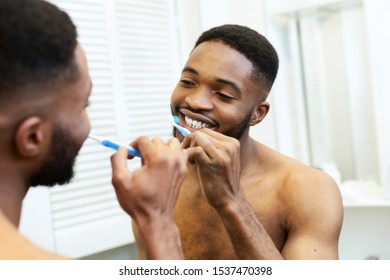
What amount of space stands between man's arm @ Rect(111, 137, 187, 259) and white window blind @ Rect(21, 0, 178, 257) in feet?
2.69

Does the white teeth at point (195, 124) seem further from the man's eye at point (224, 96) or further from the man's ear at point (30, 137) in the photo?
the man's ear at point (30, 137)

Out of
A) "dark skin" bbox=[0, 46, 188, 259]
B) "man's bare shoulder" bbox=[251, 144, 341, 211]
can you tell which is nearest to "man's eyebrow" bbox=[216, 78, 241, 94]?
"man's bare shoulder" bbox=[251, 144, 341, 211]

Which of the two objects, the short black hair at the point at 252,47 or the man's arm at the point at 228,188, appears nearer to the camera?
the man's arm at the point at 228,188

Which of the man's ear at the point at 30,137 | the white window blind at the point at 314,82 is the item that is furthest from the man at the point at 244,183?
the white window blind at the point at 314,82

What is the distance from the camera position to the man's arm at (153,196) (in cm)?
65

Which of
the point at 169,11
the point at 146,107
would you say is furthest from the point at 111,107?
the point at 169,11

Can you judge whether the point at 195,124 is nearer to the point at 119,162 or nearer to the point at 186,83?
the point at 186,83

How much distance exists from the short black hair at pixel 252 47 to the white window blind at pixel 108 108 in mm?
558

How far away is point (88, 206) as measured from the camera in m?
1.52

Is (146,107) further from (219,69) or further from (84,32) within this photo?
(219,69)

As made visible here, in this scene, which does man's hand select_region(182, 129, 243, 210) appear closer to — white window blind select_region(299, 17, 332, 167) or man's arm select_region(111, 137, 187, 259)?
man's arm select_region(111, 137, 187, 259)

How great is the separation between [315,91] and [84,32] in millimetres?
966

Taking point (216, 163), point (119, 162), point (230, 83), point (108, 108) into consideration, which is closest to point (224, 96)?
point (230, 83)

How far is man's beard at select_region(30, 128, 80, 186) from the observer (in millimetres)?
648
